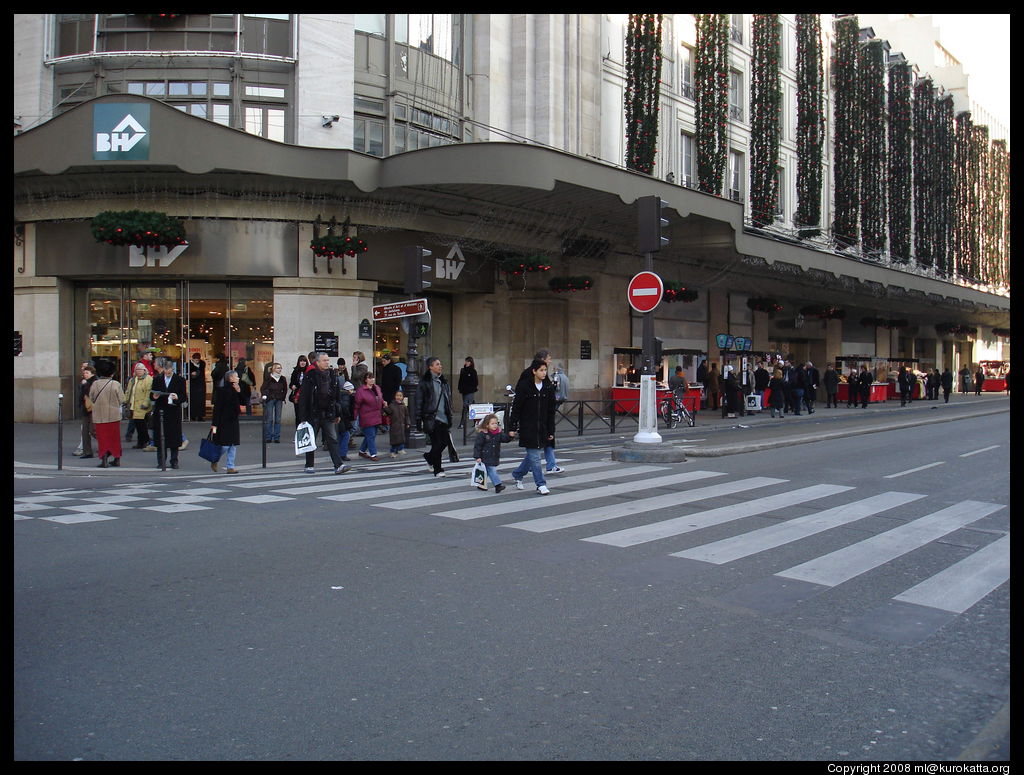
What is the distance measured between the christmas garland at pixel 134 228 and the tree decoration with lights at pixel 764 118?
23833mm

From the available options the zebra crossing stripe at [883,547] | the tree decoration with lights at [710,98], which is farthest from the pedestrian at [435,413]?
the tree decoration with lights at [710,98]

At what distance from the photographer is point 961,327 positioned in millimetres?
54688

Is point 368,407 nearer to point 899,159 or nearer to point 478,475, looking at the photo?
point 478,475

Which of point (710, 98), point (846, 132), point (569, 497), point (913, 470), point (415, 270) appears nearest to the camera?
point (569, 497)

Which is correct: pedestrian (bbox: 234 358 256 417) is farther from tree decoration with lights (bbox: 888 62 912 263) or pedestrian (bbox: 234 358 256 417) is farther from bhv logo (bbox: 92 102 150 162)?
tree decoration with lights (bbox: 888 62 912 263)

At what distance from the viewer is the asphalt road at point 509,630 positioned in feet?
12.5

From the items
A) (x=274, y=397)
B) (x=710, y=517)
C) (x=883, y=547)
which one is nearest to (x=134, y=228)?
(x=274, y=397)

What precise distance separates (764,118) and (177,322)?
82.4 ft

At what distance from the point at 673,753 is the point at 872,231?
44.6 metres

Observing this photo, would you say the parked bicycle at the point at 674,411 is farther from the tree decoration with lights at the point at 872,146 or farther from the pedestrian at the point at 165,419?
the tree decoration with lights at the point at 872,146

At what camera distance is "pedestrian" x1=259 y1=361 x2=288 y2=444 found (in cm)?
1709

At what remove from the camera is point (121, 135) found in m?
18.7

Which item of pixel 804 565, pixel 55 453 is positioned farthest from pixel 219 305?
pixel 804 565

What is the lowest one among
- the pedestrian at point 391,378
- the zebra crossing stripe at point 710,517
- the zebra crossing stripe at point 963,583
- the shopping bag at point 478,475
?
the zebra crossing stripe at point 963,583
